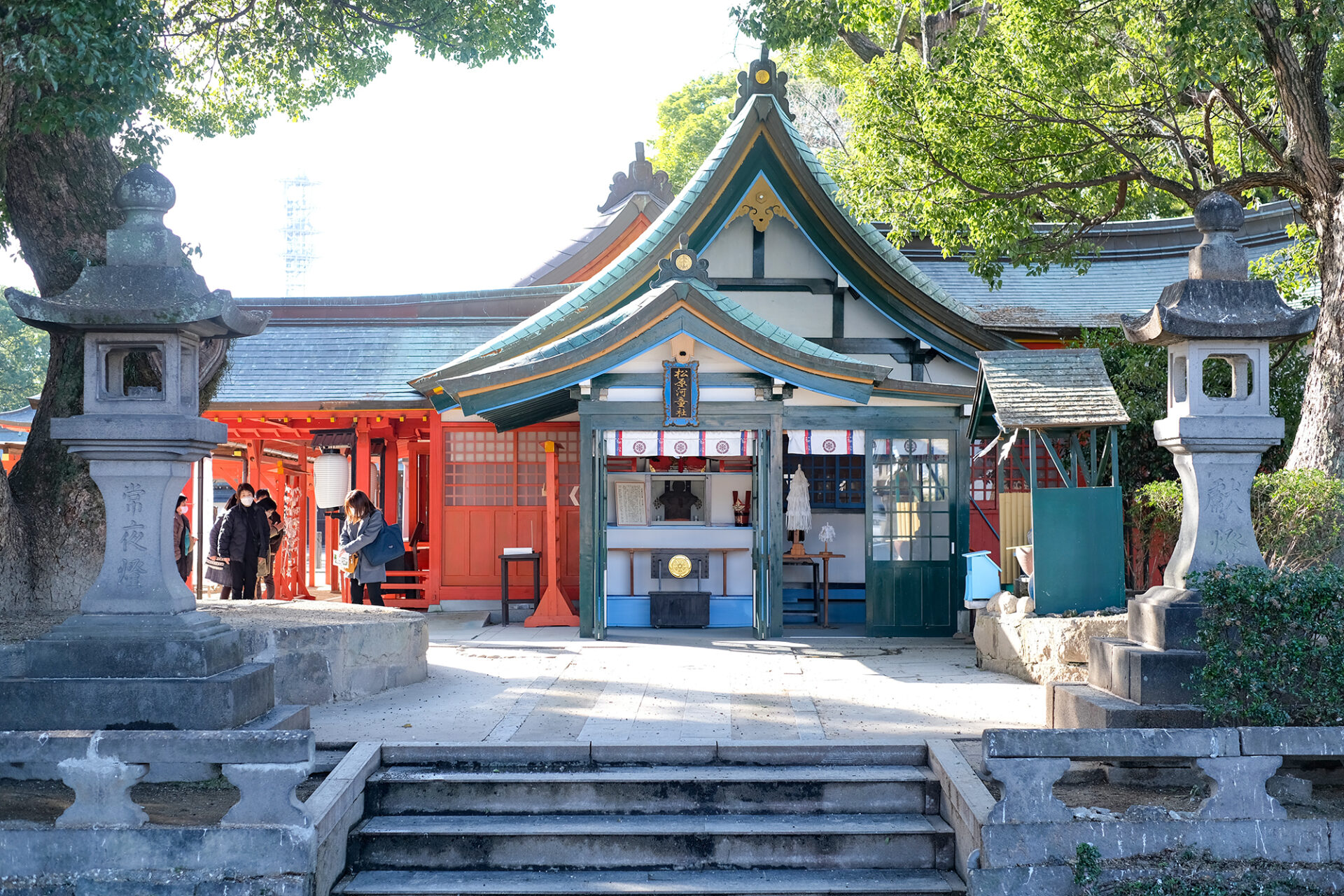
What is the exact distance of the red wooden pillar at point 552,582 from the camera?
13.4m

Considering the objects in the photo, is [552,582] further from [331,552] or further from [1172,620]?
[331,552]

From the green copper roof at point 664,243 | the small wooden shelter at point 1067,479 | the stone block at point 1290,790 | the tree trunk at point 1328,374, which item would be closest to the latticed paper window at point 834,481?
the green copper roof at point 664,243

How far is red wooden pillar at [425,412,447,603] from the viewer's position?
14.9 meters

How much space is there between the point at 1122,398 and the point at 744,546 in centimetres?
470

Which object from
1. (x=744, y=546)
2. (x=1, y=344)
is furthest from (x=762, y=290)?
(x=1, y=344)

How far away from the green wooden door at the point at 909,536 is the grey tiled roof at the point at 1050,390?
2.13 metres

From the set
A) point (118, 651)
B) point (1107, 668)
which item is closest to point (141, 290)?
point (118, 651)

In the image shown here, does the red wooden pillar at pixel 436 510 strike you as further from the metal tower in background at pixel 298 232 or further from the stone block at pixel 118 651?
the metal tower in background at pixel 298 232

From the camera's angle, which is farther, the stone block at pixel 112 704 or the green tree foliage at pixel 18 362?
the green tree foliage at pixel 18 362

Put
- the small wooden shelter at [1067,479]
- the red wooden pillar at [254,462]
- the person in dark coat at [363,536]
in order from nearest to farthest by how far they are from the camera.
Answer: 1. the small wooden shelter at [1067,479]
2. the person in dark coat at [363,536]
3. the red wooden pillar at [254,462]

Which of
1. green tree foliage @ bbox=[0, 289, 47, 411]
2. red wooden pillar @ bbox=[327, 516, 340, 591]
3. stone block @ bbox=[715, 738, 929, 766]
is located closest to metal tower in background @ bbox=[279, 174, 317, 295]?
green tree foliage @ bbox=[0, 289, 47, 411]

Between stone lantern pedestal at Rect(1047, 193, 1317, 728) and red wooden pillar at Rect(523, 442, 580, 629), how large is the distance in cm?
750

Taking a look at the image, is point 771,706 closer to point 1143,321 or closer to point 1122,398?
point 1143,321

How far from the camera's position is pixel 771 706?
8359 millimetres
